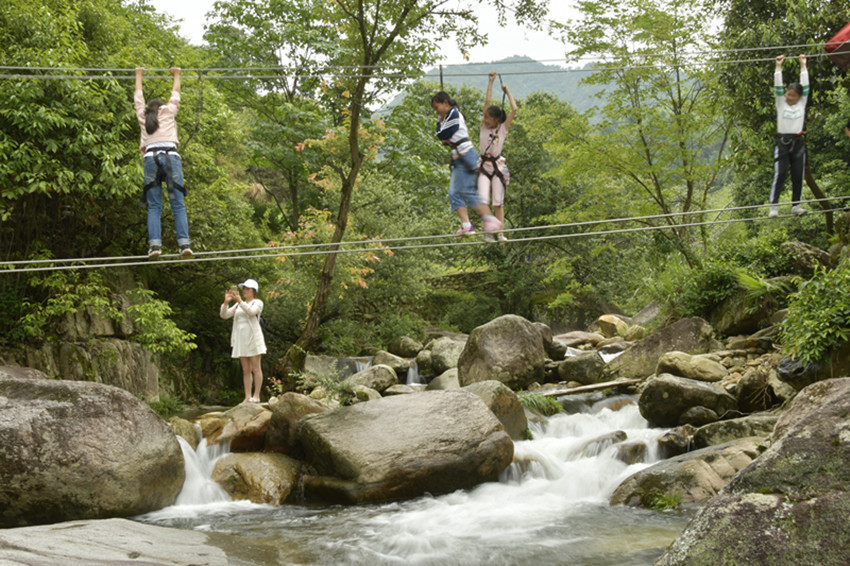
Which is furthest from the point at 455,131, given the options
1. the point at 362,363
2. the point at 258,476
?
the point at 362,363

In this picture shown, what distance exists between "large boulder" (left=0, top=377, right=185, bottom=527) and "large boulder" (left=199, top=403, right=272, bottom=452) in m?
1.13

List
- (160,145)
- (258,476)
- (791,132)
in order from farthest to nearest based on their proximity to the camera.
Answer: (258,476)
(791,132)
(160,145)

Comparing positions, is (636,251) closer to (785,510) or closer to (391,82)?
(391,82)

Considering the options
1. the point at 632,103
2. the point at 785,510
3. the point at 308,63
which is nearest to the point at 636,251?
the point at 632,103

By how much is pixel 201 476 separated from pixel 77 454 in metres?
1.65

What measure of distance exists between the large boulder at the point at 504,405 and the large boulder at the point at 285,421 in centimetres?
223

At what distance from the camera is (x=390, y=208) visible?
59.8 ft

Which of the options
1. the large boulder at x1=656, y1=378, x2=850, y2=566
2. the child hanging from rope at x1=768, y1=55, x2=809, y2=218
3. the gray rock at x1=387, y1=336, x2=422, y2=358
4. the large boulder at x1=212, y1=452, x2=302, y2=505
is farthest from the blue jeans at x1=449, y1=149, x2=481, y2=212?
the gray rock at x1=387, y1=336, x2=422, y2=358

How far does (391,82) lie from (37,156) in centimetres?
975

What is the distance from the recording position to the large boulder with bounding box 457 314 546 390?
1179cm

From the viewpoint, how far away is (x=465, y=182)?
7.05m

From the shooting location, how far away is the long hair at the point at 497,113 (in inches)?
269

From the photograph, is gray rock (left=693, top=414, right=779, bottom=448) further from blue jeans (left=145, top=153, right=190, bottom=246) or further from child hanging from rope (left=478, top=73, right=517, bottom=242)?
blue jeans (left=145, top=153, right=190, bottom=246)

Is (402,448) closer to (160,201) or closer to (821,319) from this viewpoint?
(160,201)
